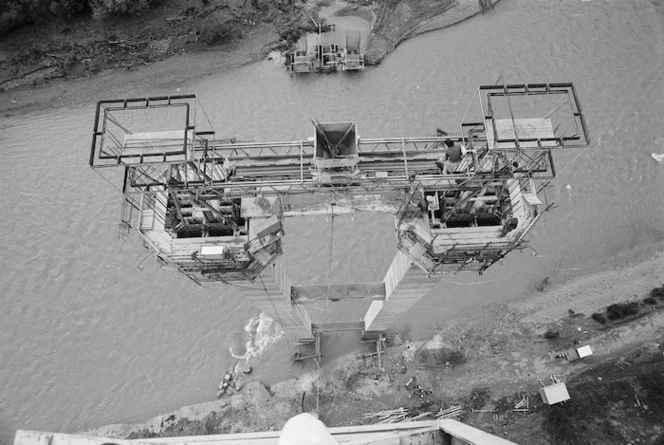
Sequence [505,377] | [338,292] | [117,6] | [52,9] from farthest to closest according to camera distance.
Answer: [117,6] → [52,9] → [505,377] → [338,292]

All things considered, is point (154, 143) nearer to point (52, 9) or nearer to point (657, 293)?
point (657, 293)

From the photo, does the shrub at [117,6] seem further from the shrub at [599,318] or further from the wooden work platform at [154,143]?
the shrub at [599,318]

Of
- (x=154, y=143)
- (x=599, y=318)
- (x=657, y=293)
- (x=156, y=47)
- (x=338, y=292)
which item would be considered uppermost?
(x=156, y=47)

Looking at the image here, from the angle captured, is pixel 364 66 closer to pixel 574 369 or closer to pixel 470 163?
pixel 470 163

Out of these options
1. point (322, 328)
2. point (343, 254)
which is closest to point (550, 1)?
point (343, 254)

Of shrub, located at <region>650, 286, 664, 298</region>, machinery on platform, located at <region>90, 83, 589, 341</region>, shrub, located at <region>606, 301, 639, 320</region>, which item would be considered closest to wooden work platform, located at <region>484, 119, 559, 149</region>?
machinery on platform, located at <region>90, 83, 589, 341</region>

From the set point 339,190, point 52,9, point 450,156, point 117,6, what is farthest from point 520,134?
point 52,9
